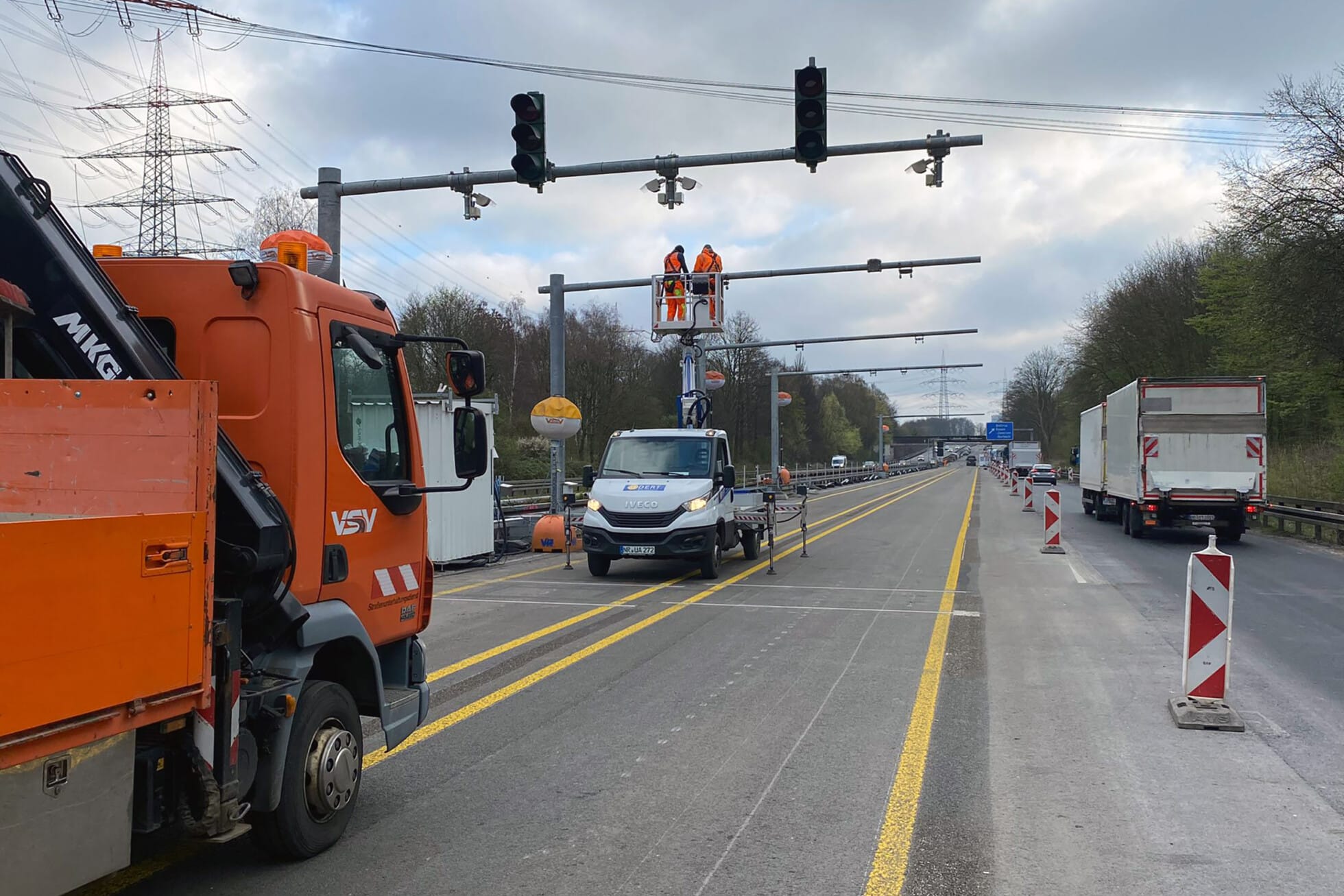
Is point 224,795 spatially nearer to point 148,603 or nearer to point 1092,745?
point 148,603

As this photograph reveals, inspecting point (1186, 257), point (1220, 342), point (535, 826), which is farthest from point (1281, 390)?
point (535, 826)

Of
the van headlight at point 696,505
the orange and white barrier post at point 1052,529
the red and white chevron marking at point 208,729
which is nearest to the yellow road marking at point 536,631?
the van headlight at point 696,505

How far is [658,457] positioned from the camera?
1505 cm

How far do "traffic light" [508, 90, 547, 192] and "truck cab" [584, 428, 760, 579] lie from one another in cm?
408

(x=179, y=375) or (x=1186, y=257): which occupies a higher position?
(x=1186, y=257)

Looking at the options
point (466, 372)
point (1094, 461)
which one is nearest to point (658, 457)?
point (466, 372)

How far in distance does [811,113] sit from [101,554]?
10715 millimetres

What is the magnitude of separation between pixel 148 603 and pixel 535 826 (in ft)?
7.66

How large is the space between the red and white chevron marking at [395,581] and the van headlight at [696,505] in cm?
905

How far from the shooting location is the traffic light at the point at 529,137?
12.4 meters

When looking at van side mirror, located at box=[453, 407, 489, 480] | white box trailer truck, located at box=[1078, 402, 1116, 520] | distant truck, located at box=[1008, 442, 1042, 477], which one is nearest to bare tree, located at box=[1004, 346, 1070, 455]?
distant truck, located at box=[1008, 442, 1042, 477]

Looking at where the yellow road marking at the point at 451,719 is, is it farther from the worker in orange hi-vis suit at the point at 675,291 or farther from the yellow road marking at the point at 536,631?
the worker in orange hi-vis suit at the point at 675,291

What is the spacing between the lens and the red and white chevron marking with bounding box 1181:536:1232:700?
6.60 metres

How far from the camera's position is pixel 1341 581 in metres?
14.3
